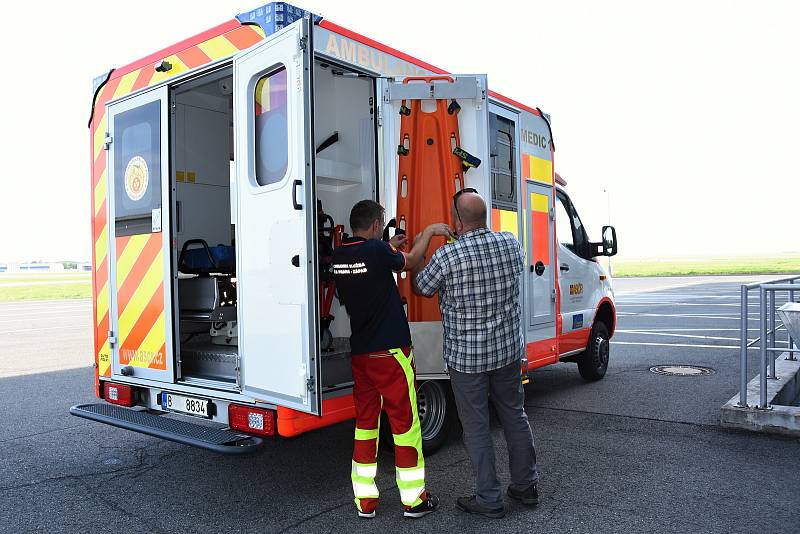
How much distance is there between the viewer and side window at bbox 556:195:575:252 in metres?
A: 6.79

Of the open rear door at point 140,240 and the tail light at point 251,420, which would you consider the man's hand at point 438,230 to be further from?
the open rear door at point 140,240

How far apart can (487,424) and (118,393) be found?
272 centimetres

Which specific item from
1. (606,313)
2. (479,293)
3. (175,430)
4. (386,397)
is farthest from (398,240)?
(606,313)

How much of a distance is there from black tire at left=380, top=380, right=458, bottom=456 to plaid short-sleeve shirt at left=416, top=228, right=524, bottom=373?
1025mm

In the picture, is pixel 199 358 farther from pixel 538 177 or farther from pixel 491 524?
pixel 538 177

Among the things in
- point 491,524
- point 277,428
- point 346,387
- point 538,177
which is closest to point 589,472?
point 491,524

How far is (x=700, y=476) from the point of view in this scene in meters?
4.30

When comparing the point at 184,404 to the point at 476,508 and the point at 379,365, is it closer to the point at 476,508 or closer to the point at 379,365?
the point at 379,365

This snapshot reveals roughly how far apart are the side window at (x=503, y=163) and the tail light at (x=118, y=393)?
3028 mm

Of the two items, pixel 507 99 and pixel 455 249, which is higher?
pixel 507 99

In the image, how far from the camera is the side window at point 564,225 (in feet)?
22.3

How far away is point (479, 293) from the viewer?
12.0 ft

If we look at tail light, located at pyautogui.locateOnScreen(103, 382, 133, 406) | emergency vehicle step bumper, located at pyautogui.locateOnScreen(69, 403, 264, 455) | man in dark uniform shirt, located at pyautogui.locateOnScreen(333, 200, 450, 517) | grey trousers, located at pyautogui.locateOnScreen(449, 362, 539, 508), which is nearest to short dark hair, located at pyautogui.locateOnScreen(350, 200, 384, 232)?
man in dark uniform shirt, located at pyautogui.locateOnScreen(333, 200, 450, 517)

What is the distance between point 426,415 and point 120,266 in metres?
2.48
